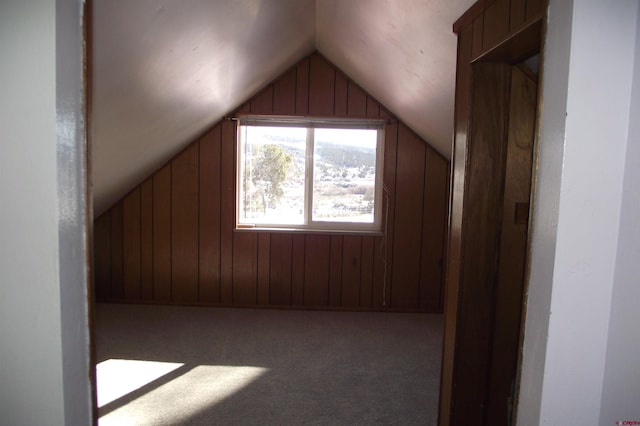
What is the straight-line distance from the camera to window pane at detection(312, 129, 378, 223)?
11.4 feet

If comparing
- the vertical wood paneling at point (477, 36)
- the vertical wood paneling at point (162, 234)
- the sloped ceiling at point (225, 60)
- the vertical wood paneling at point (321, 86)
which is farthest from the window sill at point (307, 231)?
the vertical wood paneling at point (477, 36)

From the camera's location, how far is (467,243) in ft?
4.65

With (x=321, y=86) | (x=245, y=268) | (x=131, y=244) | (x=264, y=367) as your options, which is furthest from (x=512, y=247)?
(x=131, y=244)

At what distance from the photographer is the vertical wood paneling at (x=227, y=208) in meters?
3.41

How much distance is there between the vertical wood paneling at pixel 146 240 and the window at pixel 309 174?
761mm

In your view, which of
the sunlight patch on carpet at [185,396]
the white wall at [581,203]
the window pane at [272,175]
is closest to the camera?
the white wall at [581,203]

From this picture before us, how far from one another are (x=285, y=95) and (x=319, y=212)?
41.2 inches

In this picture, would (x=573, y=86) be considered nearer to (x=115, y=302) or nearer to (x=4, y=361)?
(x=4, y=361)

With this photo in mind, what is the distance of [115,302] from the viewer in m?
3.51

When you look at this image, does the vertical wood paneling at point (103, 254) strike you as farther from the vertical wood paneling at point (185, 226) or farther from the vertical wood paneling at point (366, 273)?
the vertical wood paneling at point (366, 273)

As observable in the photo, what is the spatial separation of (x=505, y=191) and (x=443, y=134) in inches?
53.2

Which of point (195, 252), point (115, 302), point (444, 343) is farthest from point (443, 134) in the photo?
point (115, 302)

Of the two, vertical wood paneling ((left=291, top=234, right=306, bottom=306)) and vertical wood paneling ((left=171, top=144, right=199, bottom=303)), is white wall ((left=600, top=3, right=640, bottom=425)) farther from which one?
vertical wood paneling ((left=171, top=144, right=199, bottom=303))

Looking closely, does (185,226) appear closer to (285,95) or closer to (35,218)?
(285,95)
